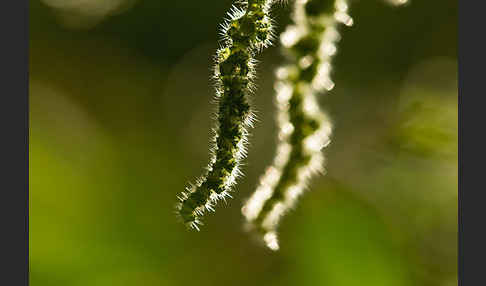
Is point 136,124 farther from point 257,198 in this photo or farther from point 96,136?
point 257,198

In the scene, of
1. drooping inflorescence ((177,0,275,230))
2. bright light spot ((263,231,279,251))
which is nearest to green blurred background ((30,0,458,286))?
drooping inflorescence ((177,0,275,230))

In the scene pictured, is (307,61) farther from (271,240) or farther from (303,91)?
(271,240)

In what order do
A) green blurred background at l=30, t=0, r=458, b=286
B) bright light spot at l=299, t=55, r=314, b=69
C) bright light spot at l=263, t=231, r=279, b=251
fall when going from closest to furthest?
bright light spot at l=299, t=55, r=314, b=69 → bright light spot at l=263, t=231, r=279, b=251 → green blurred background at l=30, t=0, r=458, b=286

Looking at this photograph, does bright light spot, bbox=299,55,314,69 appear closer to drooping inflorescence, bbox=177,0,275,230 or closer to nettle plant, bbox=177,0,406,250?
nettle plant, bbox=177,0,406,250

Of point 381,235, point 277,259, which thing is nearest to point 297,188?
point 381,235

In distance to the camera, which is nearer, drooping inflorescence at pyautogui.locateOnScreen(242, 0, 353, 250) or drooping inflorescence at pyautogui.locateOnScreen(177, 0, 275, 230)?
drooping inflorescence at pyautogui.locateOnScreen(242, 0, 353, 250)

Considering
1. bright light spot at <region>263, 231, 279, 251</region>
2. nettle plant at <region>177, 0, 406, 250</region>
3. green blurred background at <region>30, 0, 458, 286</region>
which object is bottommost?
bright light spot at <region>263, 231, 279, 251</region>
